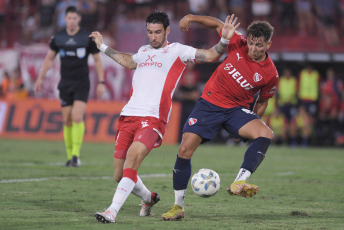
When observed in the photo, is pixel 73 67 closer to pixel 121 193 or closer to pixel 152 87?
pixel 152 87

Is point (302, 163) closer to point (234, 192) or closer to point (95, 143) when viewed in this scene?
point (95, 143)

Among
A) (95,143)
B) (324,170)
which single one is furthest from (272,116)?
(324,170)

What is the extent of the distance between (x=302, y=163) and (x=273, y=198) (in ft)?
18.9

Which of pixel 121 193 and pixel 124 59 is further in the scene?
pixel 124 59

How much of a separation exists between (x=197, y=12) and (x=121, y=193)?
16876mm

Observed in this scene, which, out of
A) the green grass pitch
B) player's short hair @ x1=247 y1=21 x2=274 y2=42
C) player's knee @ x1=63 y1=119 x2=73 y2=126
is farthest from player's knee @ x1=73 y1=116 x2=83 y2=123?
player's short hair @ x1=247 y1=21 x2=274 y2=42

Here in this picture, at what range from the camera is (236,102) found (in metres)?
7.21

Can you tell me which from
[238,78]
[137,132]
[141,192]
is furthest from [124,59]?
[141,192]

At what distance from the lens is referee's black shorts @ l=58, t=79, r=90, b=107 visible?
37.7ft

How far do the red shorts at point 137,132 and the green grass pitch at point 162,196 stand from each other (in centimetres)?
69

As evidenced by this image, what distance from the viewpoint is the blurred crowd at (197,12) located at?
73.5ft

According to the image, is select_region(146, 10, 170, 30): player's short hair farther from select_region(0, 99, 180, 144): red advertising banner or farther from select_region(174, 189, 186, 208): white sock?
select_region(0, 99, 180, 144): red advertising banner

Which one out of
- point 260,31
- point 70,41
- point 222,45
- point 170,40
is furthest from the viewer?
point 170,40

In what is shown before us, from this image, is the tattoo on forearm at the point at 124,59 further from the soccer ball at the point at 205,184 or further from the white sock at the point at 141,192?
the soccer ball at the point at 205,184
